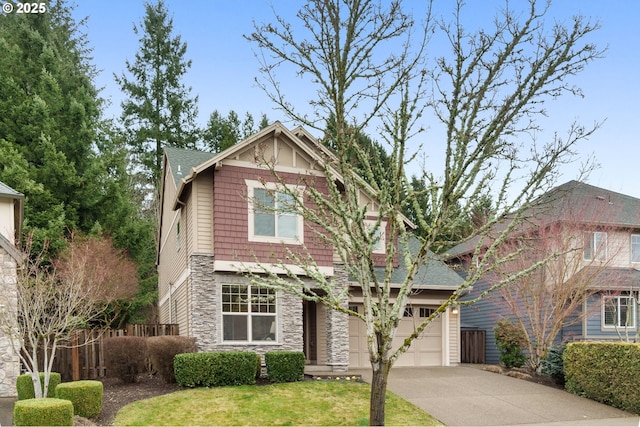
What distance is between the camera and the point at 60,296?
10.2m

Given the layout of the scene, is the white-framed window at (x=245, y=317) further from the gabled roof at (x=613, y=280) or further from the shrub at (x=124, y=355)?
the gabled roof at (x=613, y=280)

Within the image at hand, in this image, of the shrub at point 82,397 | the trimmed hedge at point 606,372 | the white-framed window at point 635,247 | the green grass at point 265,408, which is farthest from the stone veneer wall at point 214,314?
the white-framed window at point 635,247

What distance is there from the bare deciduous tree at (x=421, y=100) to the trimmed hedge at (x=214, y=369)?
422cm

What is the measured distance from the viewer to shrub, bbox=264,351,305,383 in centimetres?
1322

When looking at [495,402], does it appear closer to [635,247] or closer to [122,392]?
[122,392]

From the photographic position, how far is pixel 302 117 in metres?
9.92

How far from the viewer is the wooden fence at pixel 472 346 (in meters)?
21.0

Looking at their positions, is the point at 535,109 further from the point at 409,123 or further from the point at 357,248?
the point at 357,248

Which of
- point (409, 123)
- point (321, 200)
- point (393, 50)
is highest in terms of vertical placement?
point (393, 50)

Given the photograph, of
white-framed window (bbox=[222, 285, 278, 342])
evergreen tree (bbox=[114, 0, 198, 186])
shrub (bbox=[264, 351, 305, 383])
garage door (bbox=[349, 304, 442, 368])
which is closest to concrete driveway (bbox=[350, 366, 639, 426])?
garage door (bbox=[349, 304, 442, 368])

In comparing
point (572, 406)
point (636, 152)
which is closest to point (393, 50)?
point (636, 152)

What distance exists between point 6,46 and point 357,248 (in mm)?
21623

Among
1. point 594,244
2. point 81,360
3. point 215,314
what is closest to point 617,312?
point 594,244

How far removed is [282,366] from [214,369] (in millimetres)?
1650
